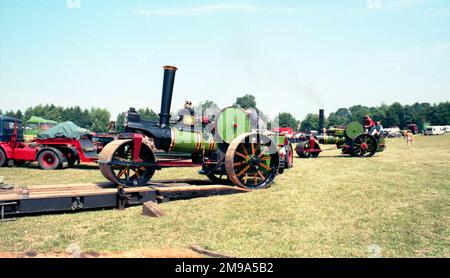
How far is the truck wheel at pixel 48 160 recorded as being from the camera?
43.4 feet

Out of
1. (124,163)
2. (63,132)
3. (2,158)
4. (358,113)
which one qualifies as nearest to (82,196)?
(124,163)

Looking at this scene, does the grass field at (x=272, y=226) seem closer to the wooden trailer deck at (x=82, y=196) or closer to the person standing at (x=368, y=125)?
the wooden trailer deck at (x=82, y=196)

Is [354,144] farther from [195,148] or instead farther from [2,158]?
[2,158]

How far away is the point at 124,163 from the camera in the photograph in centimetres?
688

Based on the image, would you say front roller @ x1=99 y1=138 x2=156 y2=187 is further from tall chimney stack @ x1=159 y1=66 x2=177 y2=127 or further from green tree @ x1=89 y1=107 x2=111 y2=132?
green tree @ x1=89 y1=107 x2=111 y2=132

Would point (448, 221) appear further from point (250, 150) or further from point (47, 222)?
point (47, 222)

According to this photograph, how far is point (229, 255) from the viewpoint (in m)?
3.88

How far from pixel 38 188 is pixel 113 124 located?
4.37m

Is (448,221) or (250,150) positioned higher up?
(250,150)

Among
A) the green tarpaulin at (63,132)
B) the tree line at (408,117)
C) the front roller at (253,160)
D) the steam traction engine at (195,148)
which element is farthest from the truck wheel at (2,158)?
the tree line at (408,117)

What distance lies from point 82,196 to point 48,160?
863 cm

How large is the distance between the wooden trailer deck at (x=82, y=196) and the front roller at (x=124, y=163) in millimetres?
296

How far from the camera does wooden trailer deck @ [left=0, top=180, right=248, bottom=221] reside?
17.7ft
